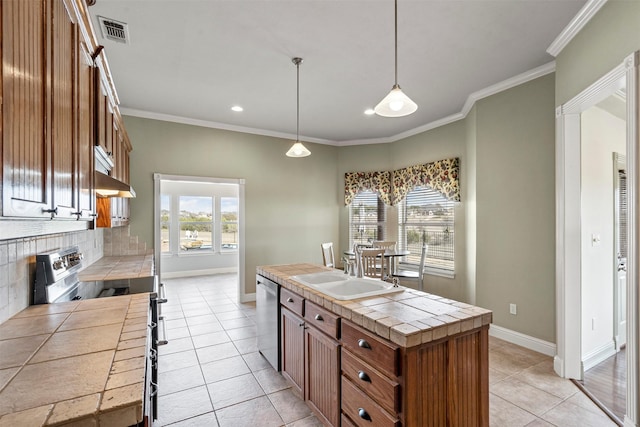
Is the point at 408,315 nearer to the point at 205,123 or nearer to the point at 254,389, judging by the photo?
the point at 254,389

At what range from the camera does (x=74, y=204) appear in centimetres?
144

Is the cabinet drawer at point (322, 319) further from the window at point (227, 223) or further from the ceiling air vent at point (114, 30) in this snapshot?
the window at point (227, 223)

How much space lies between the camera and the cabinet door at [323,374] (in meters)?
1.84

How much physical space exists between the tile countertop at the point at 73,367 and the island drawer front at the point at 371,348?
1.02 m

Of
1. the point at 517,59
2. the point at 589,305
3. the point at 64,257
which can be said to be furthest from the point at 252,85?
the point at 589,305

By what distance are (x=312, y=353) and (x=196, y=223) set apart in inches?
264

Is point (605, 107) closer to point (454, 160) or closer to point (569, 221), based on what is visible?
point (569, 221)

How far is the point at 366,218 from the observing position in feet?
19.8

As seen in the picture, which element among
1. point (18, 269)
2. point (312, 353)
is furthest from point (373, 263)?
point (18, 269)

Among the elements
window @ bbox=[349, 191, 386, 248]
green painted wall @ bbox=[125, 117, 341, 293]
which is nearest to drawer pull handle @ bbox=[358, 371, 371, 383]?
green painted wall @ bbox=[125, 117, 341, 293]

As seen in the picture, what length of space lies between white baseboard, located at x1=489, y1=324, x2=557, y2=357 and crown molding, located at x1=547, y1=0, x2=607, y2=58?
9.26 ft

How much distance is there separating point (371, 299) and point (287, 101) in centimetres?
306

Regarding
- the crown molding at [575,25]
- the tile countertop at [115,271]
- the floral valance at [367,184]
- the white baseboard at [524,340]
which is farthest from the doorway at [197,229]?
the crown molding at [575,25]

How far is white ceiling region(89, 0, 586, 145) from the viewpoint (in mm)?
2297
